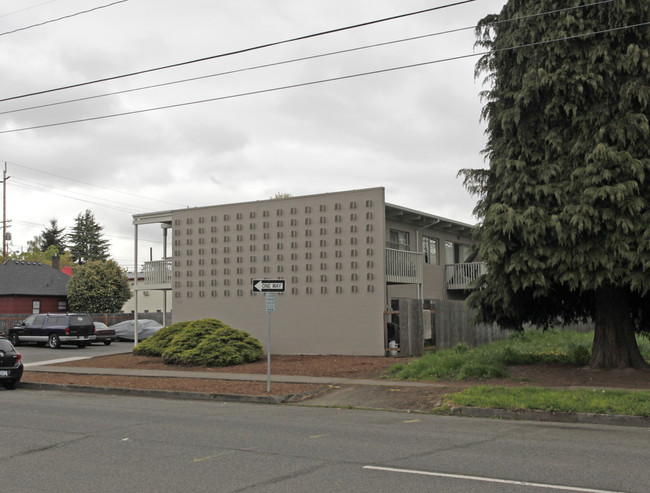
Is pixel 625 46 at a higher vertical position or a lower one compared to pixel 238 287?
higher

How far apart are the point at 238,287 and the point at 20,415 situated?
13.7m

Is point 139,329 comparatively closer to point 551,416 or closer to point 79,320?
point 79,320

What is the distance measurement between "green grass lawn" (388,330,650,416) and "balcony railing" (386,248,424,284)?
3756mm

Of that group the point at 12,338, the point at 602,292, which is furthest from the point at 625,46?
the point at 12,338

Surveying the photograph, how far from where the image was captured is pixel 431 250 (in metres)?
30.0

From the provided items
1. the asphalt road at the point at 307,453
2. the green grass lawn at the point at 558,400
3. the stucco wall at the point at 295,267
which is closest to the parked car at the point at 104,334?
the stucco wall at the point at 295,267

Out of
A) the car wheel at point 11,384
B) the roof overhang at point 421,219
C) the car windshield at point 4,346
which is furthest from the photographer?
the roof overhang at point 421,219

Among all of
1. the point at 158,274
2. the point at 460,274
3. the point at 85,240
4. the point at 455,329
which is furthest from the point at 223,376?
the point at 85,240

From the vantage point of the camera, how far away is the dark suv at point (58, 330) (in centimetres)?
3356

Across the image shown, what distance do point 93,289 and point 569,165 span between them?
4255 centimetres

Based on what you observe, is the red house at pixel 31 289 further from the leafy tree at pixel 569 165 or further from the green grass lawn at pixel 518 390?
the leafy tree at pixel 569 165

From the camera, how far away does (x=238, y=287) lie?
84.1ft

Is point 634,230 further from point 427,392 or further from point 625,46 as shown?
point 427,392

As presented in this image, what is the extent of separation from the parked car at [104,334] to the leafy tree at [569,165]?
24586 mm
